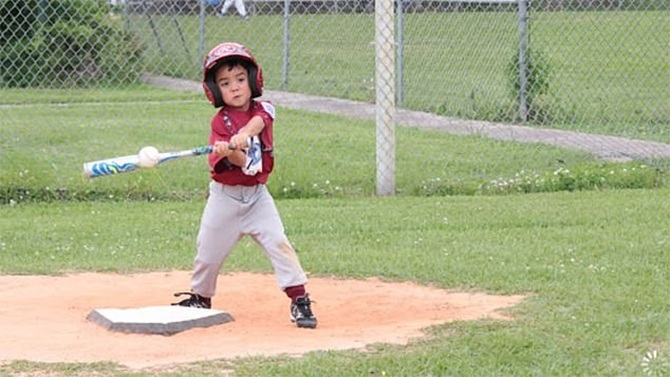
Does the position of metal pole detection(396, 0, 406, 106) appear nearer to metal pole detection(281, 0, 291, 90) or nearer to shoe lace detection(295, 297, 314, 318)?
metal pole detection(281, 0, 291, 90)

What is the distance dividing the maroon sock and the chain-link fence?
5.69 metres

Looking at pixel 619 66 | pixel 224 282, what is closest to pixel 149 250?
pixel 224 282

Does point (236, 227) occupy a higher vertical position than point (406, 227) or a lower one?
higher

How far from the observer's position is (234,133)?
695 centimetres

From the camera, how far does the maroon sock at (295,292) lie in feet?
22.6

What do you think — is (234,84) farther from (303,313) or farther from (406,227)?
(406,227)

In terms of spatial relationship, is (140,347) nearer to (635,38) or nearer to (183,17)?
(183,17)

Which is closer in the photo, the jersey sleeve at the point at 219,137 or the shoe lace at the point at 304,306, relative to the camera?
the shoe lace at the point at 304,306

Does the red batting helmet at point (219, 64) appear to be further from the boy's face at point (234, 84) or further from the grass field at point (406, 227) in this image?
the grass field at point (406, 227)

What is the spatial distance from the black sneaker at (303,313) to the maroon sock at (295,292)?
0.03 m

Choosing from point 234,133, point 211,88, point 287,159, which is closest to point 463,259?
point 234,133

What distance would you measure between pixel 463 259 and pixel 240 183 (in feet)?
6.54

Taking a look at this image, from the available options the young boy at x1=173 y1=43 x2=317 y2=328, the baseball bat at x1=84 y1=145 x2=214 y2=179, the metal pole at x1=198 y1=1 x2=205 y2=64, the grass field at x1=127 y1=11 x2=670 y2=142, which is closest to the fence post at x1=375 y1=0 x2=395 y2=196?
the grass field at x1=127 y1=11 x2=670 y2=142

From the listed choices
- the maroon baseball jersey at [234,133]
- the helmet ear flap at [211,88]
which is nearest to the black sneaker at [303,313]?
the maroon baseball jersey at [234,133]
